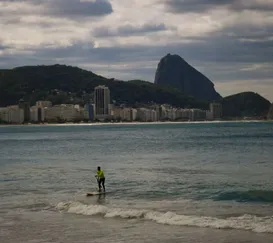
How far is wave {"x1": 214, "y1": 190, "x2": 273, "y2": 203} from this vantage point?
93.9 ft

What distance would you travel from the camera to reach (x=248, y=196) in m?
29.8

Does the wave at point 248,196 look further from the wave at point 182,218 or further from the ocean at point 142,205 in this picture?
the wave at point 182,218

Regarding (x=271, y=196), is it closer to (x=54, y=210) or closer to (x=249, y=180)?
(x=249, y=180)

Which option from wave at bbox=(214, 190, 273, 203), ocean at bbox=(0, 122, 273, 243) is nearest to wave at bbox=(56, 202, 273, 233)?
ocean at bbox=(0, 122, 273, 243)

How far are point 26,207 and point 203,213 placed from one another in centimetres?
→ 879

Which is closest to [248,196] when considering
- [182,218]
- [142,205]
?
[142,205]

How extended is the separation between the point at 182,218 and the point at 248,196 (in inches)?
308

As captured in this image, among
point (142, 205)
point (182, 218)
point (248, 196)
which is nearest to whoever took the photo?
point (182, 218)

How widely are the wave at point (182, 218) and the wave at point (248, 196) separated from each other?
5446 millimetres

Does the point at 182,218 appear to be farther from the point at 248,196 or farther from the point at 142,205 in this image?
the point at 248,196

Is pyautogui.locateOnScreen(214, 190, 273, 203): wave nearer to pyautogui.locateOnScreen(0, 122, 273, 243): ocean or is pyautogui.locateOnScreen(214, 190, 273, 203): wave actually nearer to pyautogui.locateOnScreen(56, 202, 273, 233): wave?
pyautogui.locateOnScreen(0, 122, 273, 243): ocean

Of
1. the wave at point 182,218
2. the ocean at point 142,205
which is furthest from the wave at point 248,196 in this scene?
the wave at point 182,218

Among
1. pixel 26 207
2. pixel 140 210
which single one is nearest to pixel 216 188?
pixel 140 210

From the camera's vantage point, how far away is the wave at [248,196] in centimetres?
2861
